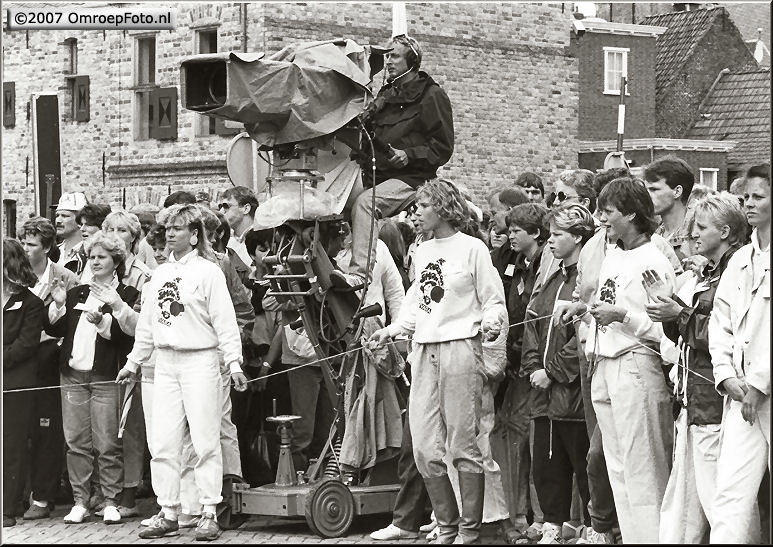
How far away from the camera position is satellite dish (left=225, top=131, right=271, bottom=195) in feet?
39.0

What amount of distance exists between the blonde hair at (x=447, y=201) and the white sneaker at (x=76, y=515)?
3619 mm

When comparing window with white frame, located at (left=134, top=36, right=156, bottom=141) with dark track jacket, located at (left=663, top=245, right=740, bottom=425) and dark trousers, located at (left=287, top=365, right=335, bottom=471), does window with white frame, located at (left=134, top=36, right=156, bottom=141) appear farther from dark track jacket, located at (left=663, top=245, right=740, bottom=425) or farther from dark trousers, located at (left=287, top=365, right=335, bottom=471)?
dark track jacket, located at (left=663, top=245, right=740, bottom=425)

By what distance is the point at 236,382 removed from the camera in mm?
10516

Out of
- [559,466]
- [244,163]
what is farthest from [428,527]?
[244,163]

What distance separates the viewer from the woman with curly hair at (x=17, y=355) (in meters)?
11.9

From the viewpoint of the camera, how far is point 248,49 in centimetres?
2855

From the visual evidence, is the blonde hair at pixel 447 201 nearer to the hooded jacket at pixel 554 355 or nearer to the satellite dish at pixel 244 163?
the hooded jacket at pixel 554 355

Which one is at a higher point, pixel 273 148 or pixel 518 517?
pixel 273 148

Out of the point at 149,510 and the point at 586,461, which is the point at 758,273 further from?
the point at 149,510

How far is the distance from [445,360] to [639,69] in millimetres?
35590

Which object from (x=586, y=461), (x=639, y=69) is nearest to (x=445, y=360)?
(x=586, y=461)

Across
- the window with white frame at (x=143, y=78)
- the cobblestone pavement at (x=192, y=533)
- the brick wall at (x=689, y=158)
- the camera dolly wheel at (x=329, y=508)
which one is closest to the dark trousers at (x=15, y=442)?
the cobblestone pavement at (x=192, y=533)

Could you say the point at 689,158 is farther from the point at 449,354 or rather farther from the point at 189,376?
the point at 449,354

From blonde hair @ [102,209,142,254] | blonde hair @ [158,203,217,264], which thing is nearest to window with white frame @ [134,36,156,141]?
blonde hair @ [102,209,142,254]
